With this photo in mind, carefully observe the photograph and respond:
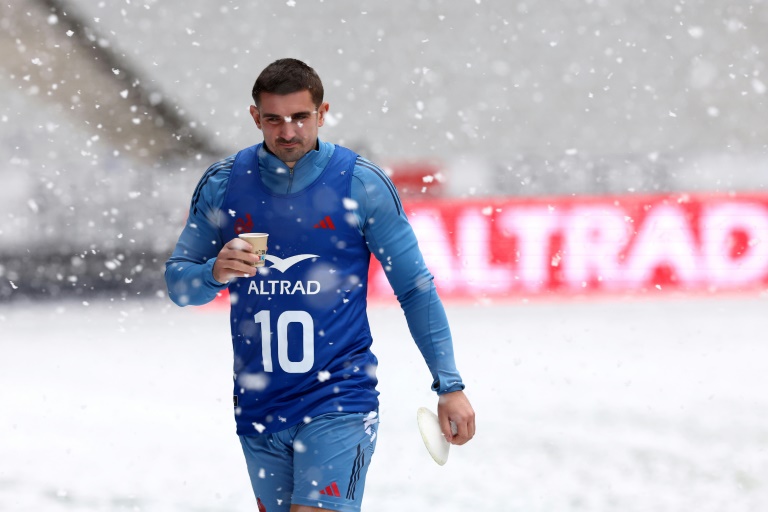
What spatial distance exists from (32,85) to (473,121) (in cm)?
841

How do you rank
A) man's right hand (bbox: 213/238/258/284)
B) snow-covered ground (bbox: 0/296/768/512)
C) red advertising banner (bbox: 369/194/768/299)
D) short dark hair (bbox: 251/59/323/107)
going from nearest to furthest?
1. man's right hand (bbox: 213/238/258/284)
2. short dark hair (bbox: 251/59/323/107)
3. snow-covered ground (bbox: 0/296/768/512)
4. red advertising banner (bbox: 369/194/768/299)

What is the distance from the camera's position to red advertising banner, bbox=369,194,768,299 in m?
12.9

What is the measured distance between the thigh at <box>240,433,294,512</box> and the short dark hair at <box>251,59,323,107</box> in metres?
1.02

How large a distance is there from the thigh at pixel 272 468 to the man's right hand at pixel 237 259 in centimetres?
56

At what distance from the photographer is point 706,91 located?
17.6 meters

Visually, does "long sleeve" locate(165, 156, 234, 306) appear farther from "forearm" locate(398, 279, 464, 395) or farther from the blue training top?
"forearm" locate(398, 279, 464, 395)

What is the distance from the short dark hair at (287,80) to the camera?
2.62 m

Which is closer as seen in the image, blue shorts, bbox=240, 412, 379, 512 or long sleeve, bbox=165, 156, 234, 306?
blue shorts, bbox=240, 412, 379, 512

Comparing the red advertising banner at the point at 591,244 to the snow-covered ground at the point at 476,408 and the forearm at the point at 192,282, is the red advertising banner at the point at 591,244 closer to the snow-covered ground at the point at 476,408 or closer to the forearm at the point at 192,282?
the snow-covered ground at the point at 476,408

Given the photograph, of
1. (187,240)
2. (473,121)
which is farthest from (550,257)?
(187,240)

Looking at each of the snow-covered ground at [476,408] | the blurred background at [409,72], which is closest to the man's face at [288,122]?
the snow-covered ground at [476,408]

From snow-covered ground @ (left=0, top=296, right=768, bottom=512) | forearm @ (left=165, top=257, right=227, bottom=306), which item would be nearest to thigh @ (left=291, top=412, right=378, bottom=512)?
forearm @ (left=165, top=257, right=227, bottom=306)

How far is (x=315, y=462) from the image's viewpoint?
269 cm

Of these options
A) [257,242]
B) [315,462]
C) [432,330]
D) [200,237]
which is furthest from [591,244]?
[257,242]
